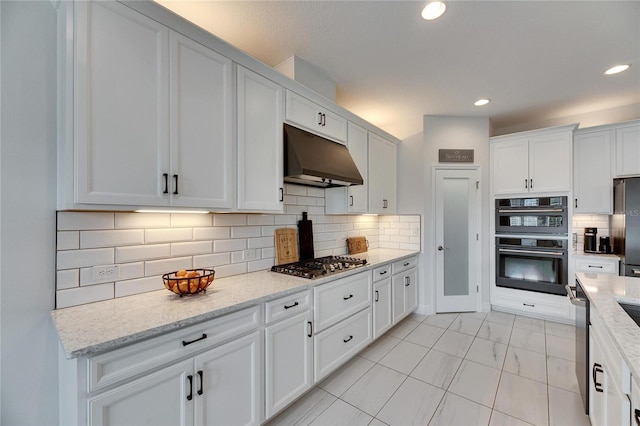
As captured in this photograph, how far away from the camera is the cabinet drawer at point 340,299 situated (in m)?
2.08

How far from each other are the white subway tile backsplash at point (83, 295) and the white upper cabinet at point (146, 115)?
21.9 inches

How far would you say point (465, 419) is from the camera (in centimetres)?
187

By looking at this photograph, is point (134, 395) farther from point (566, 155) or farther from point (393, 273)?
point (566, 155)

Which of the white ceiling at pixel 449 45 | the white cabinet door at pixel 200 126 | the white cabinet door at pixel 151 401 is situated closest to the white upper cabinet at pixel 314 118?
the white ceiling at pixel 449 45

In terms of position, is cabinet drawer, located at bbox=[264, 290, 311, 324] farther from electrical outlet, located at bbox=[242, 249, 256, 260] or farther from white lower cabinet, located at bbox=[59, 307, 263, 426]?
electrical outlet, located at bbox=[242, 249, 256, 260]

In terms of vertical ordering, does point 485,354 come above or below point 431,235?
below

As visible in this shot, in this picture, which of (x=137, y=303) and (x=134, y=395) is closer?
(x=134, y=395)

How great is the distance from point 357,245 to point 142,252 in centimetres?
245

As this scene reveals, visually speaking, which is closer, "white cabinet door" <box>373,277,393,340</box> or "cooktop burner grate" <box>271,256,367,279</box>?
"cooktop burner grate" <box>271,256,367,279</box>

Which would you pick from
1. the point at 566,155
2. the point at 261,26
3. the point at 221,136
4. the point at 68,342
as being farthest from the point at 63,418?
the point at 566,155

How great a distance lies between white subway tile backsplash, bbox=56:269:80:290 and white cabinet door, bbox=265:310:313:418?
108 cm

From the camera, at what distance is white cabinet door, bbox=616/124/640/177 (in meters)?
3.19

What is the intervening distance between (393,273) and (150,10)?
3.06 meters

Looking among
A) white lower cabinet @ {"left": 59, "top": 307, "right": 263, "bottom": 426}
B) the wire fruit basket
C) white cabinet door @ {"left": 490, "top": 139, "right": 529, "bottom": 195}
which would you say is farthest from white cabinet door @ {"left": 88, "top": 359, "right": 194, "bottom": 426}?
white cabinet door @ {"left": 490, "top": 139, "right": 529, "bottom": 195}
